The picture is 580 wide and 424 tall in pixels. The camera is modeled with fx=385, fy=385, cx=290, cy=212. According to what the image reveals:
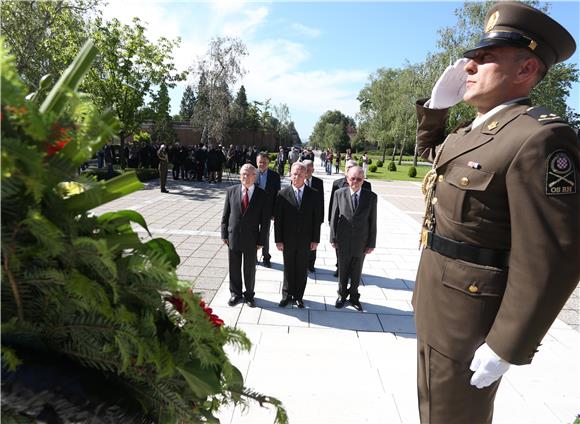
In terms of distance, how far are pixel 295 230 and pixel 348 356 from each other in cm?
181

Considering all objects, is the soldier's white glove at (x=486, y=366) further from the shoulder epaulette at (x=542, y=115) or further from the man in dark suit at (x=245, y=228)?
the man in dark suit at (x=245, y=228)

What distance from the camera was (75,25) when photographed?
17469mm

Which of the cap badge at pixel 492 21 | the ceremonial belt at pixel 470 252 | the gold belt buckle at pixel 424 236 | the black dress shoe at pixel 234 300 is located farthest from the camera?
the black dress shoe at pixel 234 300

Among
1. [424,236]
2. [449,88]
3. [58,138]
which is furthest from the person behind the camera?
[449,88]

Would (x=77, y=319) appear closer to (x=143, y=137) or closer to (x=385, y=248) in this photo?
(x=385, y=248)

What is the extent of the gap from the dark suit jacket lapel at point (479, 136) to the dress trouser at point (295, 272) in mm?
3247

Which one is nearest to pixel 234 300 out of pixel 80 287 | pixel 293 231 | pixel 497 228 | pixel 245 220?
pixel 245 220

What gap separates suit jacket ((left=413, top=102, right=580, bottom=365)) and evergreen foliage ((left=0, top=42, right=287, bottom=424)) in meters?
1.19

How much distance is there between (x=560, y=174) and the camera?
1.45 metres

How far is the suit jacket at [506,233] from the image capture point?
4.75 feet

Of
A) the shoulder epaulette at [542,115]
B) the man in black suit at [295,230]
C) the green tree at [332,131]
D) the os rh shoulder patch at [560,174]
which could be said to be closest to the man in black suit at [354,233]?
the man in black suit at [295,230]

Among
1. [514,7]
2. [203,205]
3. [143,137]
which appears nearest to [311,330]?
[514,7]

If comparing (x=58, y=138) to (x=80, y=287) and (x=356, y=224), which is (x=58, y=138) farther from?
(x=356, y=224)

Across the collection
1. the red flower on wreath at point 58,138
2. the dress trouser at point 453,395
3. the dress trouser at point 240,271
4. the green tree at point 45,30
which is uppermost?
the green tree at point 45,30
